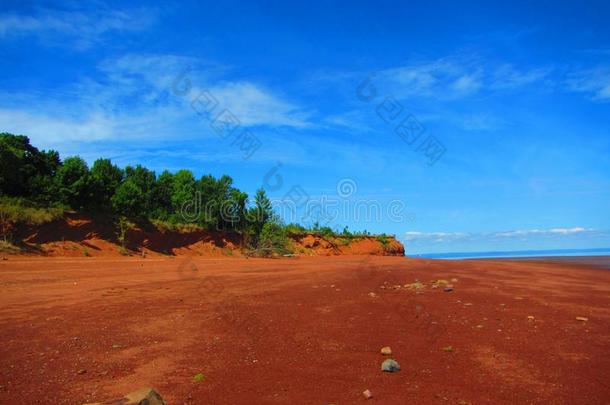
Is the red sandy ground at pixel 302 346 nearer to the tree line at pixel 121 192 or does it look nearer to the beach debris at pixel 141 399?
the beach debris at pixel 141 399

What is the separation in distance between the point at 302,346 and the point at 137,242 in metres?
30.2

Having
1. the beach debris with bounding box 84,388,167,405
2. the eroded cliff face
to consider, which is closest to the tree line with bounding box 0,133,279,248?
the eroded cliff face

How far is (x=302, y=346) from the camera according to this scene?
18.6ft

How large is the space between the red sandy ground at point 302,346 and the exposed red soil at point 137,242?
1883 cm

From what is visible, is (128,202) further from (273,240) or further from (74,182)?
(273,240)

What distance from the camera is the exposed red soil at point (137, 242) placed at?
26484 millimetres

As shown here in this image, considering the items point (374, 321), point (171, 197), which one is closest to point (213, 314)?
point (374, 321)

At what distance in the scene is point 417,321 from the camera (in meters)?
7.11

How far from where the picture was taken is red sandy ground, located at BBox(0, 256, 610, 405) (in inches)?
164

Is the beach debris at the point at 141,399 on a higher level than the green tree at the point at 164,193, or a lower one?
lower

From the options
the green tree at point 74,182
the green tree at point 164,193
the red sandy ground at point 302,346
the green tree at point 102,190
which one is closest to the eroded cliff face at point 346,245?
the green tree at point 164,193

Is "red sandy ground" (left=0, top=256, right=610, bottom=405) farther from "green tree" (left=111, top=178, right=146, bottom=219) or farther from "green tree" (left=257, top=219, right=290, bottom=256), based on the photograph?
"green tree" (left=111, top=178, right=146, bottom=219)

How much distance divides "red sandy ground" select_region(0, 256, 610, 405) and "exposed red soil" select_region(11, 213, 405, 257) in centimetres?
1883

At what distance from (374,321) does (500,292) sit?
192 inches
